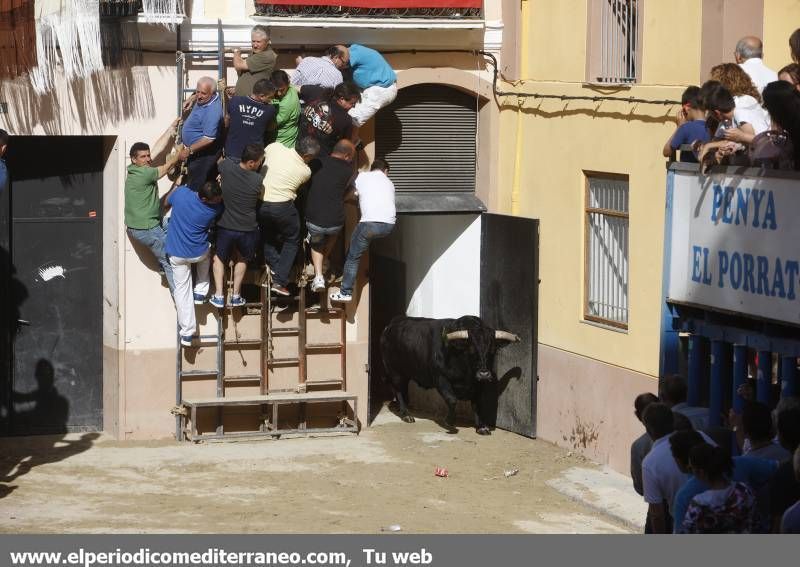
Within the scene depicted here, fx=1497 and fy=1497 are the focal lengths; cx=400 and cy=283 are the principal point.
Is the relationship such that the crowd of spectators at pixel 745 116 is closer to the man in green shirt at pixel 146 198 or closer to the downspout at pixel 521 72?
the downspout at pixel 521 72

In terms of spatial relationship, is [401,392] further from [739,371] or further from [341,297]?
[739,371]

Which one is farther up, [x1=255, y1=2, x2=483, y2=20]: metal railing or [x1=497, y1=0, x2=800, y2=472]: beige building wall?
[x1=255, y1=2, x2=483, y2=20]: metal railing

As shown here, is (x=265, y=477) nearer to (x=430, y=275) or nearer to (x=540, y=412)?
(x=540, y=412)

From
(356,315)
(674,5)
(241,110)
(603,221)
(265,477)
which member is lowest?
(265,477)

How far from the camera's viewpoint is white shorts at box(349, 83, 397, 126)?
1709 cm

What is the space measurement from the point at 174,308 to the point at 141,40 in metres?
3.07

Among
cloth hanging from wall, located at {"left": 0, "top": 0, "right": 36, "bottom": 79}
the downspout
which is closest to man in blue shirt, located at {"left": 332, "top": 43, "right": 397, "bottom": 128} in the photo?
the downspout

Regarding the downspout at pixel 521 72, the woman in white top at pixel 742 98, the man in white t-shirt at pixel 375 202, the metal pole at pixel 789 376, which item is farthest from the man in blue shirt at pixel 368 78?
the metal pole at pixel 789 376

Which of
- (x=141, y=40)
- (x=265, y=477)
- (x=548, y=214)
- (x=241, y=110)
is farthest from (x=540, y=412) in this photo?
(x=141, y=40)

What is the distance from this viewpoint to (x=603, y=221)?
16.7m

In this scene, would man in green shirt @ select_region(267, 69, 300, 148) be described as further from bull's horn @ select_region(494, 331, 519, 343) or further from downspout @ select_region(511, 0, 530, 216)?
bull's horn @ select_region(494, 331, 519, 343)

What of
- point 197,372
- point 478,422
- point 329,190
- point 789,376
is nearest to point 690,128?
point 789,376

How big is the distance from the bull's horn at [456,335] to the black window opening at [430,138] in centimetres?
191

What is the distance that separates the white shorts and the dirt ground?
3.80 metres
